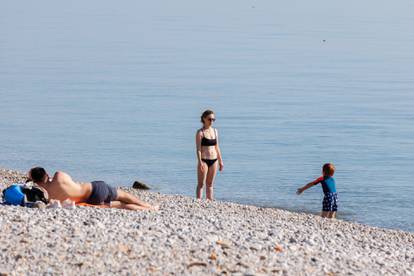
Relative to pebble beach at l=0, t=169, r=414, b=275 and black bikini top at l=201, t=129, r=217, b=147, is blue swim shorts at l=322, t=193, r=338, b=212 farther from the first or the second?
pebble beach at l=0, t=169, r=414, b=275

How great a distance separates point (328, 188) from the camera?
1683 cm

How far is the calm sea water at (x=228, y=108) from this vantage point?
87.0 ft

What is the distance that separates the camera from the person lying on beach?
16.7 meters

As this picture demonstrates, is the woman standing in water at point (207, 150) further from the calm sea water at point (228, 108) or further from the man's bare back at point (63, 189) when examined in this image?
the calm sea water at point (228, 108)

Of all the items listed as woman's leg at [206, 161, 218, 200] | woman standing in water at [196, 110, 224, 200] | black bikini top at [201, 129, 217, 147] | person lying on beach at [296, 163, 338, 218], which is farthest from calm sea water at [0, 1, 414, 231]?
black bikini top at [201, 129, 217, 147]

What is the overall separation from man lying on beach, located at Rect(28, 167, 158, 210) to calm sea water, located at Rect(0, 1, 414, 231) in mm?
8962

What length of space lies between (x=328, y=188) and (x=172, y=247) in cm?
621

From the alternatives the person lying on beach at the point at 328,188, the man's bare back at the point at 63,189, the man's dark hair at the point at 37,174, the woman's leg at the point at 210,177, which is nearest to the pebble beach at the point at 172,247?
→ the man's bare back at the point at 63,189

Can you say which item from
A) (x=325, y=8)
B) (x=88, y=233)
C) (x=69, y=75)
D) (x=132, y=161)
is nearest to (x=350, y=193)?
(x=132, y=161)

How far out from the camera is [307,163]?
28.8 m

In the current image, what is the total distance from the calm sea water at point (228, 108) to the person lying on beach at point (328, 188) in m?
4.78

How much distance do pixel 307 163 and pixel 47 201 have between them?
52.3 ft

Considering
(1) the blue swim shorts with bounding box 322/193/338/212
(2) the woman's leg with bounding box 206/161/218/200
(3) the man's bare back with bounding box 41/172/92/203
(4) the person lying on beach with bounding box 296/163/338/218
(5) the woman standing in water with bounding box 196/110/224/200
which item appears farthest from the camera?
(2) the woman's leg with bounding box 206/161/218/200

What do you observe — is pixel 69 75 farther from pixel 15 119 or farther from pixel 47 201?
pixel 47 201
